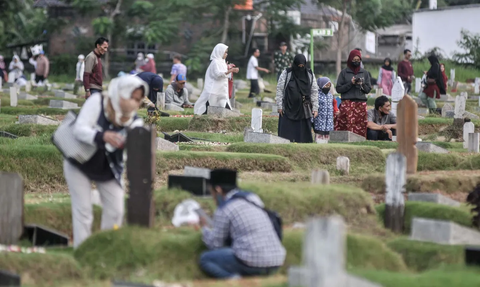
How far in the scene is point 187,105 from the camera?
30.8 meters

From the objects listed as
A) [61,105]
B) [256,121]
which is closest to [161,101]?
[61,105]

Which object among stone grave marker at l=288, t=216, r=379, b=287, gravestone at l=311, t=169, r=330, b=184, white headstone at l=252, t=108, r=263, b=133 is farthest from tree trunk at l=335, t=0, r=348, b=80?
stone grave marker at l=288, t=216, r=379, b=287

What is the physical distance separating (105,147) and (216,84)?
15.2m

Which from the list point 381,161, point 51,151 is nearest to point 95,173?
point 51,151

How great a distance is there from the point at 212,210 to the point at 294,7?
48135 mm

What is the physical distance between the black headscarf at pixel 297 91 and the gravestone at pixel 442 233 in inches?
369

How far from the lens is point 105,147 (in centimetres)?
1100

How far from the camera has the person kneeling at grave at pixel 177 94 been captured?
3036cm

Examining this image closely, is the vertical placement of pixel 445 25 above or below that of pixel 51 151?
above

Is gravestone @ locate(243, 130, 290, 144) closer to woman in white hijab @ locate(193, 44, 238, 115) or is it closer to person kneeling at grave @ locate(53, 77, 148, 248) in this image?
woman in white hijab @ locate(193, 44, 238, 115)

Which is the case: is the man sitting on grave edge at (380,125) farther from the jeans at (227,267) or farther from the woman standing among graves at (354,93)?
the jeans at (227,267)

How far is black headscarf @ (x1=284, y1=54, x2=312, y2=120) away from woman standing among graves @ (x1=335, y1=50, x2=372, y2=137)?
31.3 inches

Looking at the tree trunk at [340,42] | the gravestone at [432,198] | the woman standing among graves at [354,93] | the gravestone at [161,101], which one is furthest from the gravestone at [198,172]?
the tree trunk at [340,42]

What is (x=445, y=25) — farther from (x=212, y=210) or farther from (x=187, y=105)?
(x=212, y=210)
